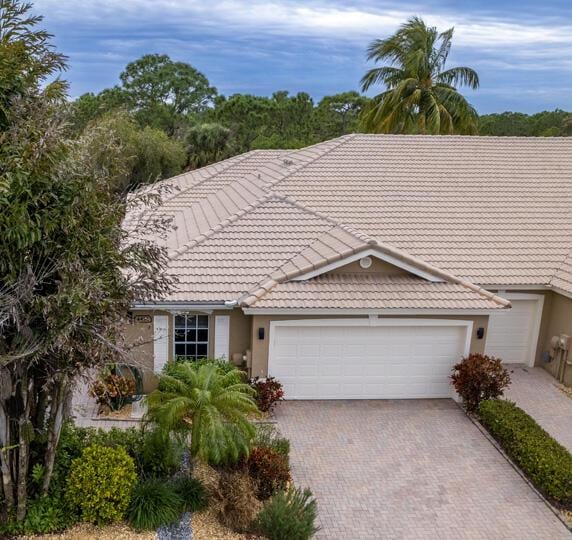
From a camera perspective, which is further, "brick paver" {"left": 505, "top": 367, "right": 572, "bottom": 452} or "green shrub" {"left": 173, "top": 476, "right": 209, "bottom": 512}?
"brick paver" {"left": 505, "top": 367, "right": 572, "bottom": 452}

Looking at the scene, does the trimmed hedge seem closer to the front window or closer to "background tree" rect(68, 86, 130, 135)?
the front window

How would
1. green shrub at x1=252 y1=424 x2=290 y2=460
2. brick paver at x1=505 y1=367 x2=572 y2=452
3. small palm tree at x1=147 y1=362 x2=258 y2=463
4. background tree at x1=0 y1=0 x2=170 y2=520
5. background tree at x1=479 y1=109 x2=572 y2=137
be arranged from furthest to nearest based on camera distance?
background tree at x1=479 y1=109 x2=572 y2=137
brick paver at x1=505 y1=367 x2=572 y2=452
green shrub at x1=252 y1=424 x2=290 y2=460
small palm tree at x1=147 y1=362 x2=258 y2=463
background tree at x1=0 y1=0 x2=170 y2=520

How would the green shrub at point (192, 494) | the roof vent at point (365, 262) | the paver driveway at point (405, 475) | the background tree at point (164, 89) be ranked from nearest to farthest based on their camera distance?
the green shrub at point (192, 494) → the paver driveway at point (405, 475) → the roof vent at point (365, 262) → the background tree at point (164, 89)

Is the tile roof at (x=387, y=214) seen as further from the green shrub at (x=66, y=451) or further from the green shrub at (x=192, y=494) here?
the green shrub at (x=192, y=494)

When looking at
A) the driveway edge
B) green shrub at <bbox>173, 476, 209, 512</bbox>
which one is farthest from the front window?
the driveway edge

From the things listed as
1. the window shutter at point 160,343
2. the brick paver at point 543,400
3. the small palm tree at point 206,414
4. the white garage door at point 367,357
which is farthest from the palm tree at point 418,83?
the small palm tree at point 206,414

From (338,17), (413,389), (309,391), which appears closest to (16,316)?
(309,391)
